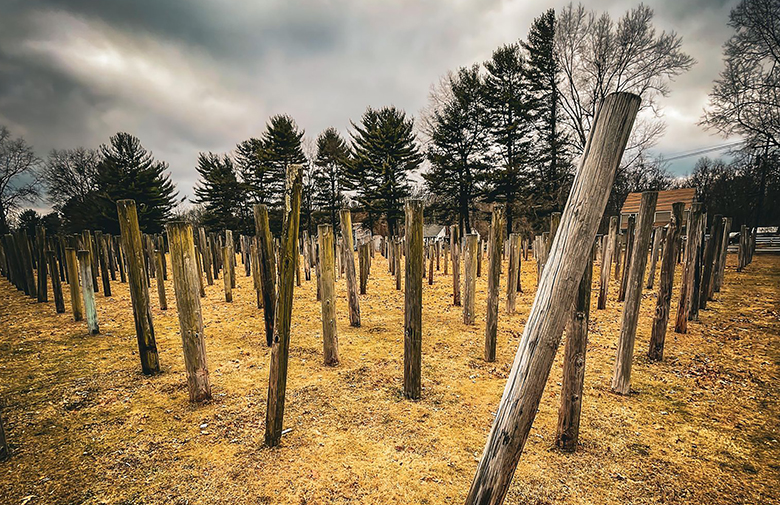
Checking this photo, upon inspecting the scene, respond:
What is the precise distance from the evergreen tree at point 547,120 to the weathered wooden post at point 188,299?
78.2 ft

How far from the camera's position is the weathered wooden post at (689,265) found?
18.0ft

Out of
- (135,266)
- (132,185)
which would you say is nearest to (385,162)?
(132,185)

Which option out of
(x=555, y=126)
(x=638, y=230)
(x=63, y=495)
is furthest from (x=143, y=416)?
(x=555, y=126)

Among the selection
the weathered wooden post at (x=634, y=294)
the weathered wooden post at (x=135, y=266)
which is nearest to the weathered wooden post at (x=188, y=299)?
the weathered wooden post at (x=135, y=266)

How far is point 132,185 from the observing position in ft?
81.5

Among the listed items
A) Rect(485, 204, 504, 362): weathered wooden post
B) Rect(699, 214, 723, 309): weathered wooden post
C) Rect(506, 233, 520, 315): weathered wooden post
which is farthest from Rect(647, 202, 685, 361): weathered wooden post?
Rect(699, 214, 723, 309): weathered wooden post

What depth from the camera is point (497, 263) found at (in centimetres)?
512

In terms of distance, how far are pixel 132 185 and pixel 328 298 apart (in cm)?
2864

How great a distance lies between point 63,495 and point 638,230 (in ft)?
21.0

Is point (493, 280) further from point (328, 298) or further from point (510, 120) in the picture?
point (510, 120)

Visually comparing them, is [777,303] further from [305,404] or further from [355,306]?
[305,404]

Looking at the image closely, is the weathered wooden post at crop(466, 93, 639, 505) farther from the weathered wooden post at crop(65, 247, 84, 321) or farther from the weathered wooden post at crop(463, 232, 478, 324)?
the weathered wooden post at crop(65, 247, 84, 321)

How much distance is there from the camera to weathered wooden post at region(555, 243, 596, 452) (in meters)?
2.96

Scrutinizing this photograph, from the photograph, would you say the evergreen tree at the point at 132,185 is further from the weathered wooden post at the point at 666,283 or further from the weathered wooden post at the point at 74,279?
the weathered wooden post at the point at 666,283
